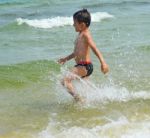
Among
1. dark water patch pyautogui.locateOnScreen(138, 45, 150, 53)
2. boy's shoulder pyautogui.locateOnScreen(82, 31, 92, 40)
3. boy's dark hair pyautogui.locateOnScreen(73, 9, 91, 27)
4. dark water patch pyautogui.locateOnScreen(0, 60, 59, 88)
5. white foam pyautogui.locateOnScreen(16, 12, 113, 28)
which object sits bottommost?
white foam pyautogui.locateOnScreen(16, 12, 113, 28)

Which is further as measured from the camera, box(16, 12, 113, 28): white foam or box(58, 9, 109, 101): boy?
box(16, 12, 113, 28): white foam

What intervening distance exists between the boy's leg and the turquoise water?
0.54 ft

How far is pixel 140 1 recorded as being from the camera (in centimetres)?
2658

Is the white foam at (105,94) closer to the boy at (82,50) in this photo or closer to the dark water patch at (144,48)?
the boy at (82,50)

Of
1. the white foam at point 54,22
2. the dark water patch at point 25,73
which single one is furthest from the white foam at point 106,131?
the white foam at point 54,22

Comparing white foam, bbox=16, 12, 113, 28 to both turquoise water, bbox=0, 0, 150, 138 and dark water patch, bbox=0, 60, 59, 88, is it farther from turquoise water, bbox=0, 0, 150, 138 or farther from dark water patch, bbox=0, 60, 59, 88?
dark water patch, bbox=0, 60, 59, 88

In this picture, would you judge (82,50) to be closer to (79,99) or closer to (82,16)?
(82,16)

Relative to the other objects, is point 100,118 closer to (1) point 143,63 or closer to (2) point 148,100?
(2) point 148,100

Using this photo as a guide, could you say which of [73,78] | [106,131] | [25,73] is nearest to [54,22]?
[25,73]

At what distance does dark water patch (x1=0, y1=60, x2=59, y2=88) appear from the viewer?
8.11 m

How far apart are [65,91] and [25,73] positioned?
6.65 ft

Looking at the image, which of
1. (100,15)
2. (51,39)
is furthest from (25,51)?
(100,15)

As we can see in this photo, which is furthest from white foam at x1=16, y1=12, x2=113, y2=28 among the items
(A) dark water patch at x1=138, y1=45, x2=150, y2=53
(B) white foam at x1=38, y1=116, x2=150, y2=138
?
(B) white foam at x1=38, y1=116, x2=150, y2=138

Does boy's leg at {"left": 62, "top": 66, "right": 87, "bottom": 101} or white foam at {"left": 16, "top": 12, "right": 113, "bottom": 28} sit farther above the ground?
boy's leg at {"left": 62, "top": 66, "right": 87, "bottom": 101}
